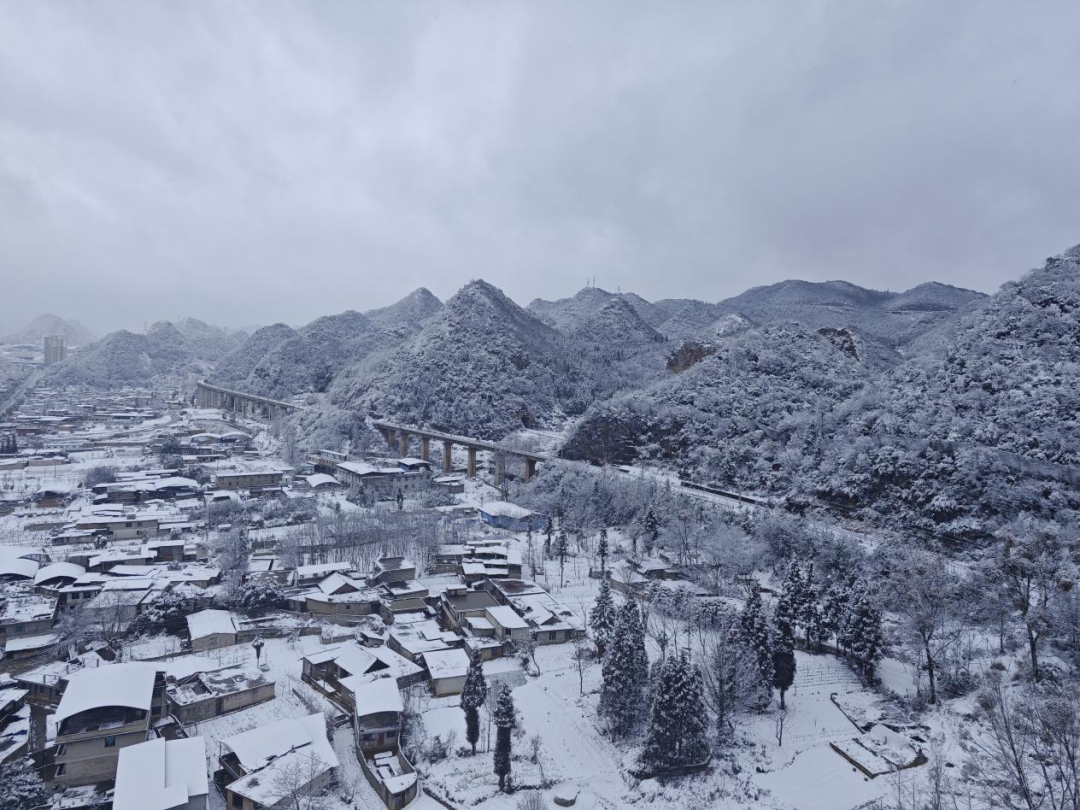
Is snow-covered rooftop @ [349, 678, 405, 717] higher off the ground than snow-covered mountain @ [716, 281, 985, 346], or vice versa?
snow-covered mountain @ [716, 281, 985, 346]

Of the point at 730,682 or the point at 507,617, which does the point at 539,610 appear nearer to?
the point at 507,617

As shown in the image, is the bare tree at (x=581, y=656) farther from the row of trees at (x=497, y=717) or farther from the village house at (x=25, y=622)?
the village house at (x=25, y=622)

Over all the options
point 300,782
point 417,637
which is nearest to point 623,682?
point 300,782

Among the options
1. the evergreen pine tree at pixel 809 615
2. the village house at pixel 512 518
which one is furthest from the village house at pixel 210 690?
the village house at pixel 512 518

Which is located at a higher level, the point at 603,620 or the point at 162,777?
the point at 603,620

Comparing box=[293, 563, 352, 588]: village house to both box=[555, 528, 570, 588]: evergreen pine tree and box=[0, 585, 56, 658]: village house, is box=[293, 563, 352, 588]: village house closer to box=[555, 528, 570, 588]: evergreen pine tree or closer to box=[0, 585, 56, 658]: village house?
box=[0, 585, 56, 658]: village house

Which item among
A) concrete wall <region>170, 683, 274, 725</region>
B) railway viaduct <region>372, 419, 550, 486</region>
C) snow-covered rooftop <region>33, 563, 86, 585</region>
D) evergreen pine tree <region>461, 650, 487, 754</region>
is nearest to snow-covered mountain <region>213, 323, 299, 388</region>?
railway viaduct <region>372, 419, 550, 486</region>
